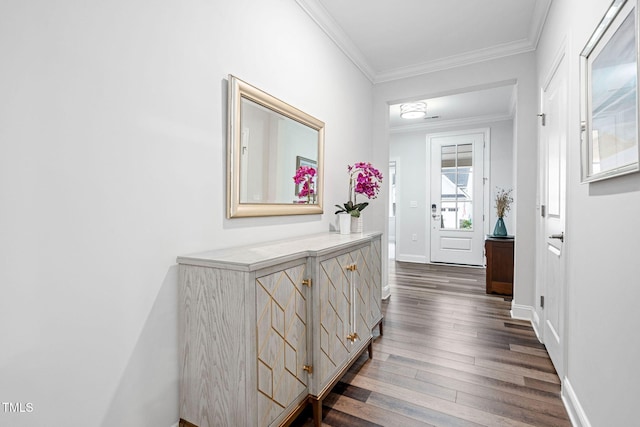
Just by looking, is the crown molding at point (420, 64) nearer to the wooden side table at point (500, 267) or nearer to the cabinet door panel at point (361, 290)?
the cabinet door panel at point (361, 290)

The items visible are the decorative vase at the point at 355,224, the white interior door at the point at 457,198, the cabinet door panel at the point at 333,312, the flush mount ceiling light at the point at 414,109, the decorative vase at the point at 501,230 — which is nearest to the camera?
the cabinet door panel at the point at 333,312

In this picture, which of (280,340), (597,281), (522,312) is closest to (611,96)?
(597,281)

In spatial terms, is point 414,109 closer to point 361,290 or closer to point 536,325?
point 536,325

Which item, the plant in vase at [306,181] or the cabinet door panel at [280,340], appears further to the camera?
the plant in vase at [306,181]

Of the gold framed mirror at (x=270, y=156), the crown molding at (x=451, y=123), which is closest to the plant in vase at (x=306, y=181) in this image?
the gold framed mirror at (x=270, y=156)

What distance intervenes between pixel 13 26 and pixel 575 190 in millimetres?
2466

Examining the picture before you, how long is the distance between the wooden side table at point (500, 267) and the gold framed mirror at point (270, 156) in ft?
8.50

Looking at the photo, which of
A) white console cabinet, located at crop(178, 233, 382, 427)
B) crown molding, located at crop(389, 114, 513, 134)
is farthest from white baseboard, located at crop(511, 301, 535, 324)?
crown molding, located at crop(389, 114, 513, 134)

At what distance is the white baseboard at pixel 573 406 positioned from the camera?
151cm

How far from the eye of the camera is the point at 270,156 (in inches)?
A: 80.4

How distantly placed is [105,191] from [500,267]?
4.13 meters

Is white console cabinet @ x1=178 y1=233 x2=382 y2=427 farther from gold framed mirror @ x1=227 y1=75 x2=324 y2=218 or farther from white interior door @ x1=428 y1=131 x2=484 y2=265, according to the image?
white interior door @ x1=428 y1=131 x2=484 y2=265

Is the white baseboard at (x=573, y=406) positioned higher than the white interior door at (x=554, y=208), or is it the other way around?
the white interior door at (x=554, y=208)

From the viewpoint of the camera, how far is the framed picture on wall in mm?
1067
